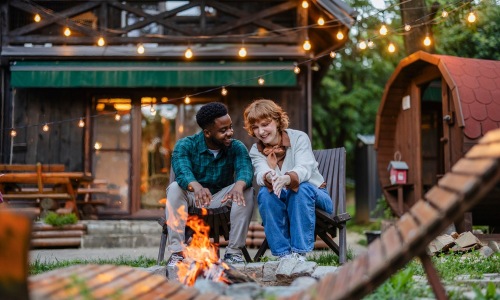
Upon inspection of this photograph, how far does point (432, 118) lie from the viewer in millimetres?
10234

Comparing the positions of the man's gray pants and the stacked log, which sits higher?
the man's gray pants

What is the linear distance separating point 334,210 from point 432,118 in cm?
552

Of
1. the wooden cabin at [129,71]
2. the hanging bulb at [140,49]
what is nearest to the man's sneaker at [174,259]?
the wooden cabin at [129,71]

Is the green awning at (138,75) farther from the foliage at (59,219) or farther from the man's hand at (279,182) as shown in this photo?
the man's hand at (279,182)

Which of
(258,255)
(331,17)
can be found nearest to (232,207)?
(258,255)

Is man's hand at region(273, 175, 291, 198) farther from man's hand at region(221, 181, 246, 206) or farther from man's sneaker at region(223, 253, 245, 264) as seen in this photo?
man's sneaker at region(223, 253, 245, 264)

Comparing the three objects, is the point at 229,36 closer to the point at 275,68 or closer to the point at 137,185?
the point at 275,68

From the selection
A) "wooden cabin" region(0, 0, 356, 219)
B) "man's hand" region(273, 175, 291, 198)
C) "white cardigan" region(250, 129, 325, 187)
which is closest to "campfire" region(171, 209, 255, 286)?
"man's hand" region(273, 175, 291, 198)

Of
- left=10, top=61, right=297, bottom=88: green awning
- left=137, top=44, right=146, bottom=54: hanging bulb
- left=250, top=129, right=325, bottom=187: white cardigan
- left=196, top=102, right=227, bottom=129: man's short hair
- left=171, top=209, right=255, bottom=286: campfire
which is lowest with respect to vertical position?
left=171, top=209, right=255, bottom=286: campfire

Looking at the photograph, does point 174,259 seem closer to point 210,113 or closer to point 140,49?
point 210,113

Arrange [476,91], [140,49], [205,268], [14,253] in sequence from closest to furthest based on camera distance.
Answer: [14,253] < [205,268] < [476,91] < [140,49]

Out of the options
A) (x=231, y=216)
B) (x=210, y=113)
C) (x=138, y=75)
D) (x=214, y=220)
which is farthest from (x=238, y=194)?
(x=138, y=75)

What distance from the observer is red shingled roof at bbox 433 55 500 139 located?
7.03 m

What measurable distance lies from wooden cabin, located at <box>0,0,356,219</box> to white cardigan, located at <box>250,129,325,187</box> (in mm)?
4275
